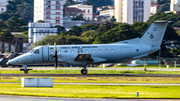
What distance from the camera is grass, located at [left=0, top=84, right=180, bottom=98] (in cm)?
2462

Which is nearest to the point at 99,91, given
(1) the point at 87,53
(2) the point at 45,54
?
(1) the point at 87,53

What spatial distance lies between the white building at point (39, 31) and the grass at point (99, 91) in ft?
350

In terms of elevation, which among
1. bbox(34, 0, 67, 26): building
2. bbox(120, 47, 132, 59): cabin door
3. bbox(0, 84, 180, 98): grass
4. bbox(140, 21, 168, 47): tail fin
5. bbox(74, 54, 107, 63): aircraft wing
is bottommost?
bbox(0, 84, 180, 98): grass

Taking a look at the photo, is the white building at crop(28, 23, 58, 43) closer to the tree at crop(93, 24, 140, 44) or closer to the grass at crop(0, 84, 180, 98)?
the tree at crop(93, 24, 140, 44)

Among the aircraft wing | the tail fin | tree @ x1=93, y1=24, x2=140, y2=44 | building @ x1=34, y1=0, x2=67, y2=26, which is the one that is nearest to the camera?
the aircraft wing

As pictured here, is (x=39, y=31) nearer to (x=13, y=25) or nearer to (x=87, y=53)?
(x=13, y=25)

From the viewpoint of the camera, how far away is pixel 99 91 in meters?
27.2

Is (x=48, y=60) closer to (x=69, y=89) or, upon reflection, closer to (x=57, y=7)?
(x=69, y=89)

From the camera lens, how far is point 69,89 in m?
28.3

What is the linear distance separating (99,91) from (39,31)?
4388 inches

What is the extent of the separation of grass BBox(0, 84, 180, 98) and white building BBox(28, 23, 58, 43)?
10658 centimetres

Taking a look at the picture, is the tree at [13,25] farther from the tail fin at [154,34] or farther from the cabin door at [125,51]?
the tail fin at [154,34]

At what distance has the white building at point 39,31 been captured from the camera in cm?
13511

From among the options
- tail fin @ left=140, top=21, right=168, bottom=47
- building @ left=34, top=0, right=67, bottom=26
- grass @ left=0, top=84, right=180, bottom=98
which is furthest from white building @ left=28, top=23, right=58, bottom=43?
grass @ left=0, top=84, right=180, bottom=98
